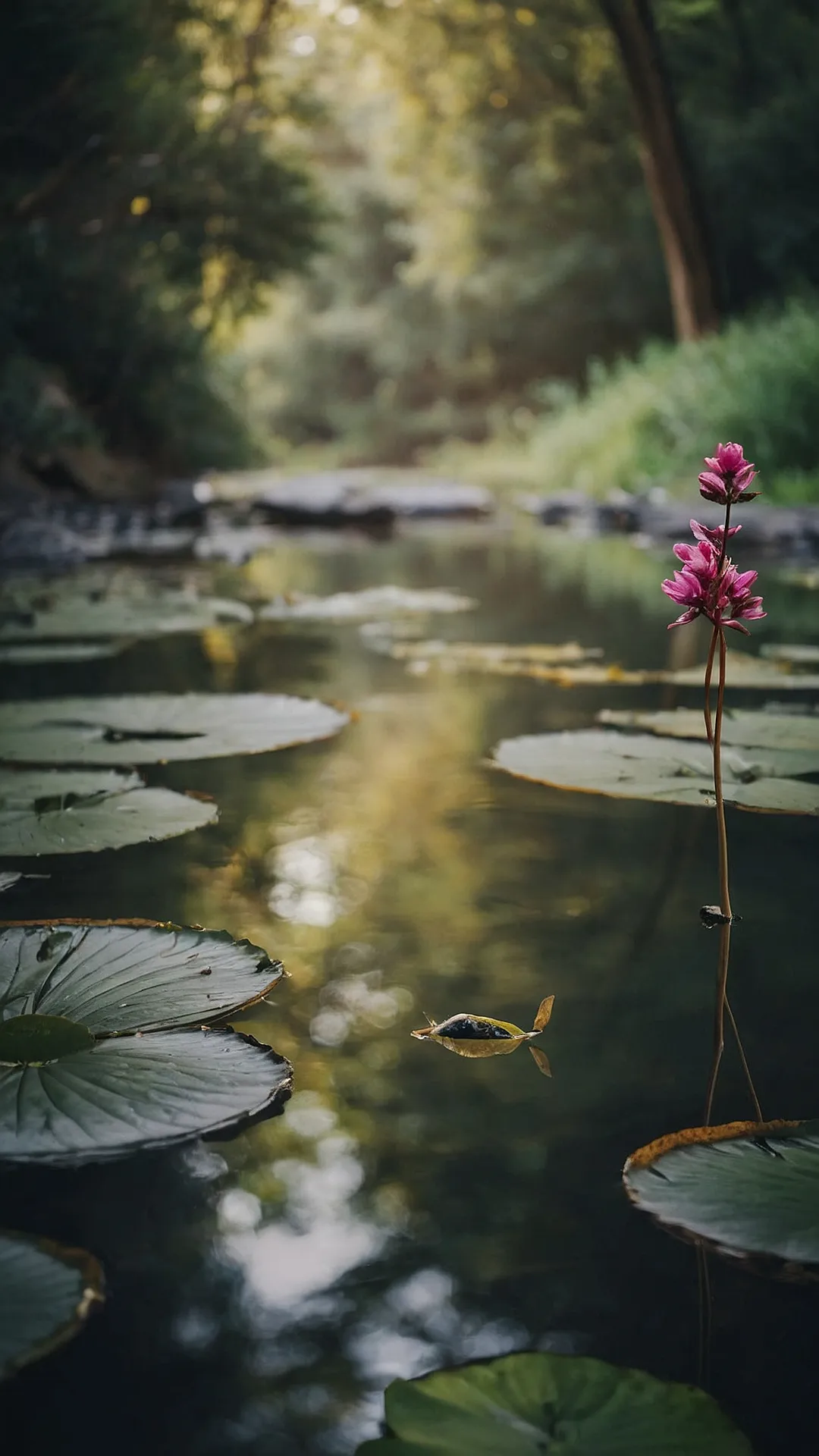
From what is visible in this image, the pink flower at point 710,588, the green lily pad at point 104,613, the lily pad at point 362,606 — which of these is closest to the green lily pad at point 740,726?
the pink flower at point 710,588

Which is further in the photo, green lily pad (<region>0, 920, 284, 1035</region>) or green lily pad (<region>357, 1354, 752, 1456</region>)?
green lily pad (<region>0, 920, 284, 1035</region>)

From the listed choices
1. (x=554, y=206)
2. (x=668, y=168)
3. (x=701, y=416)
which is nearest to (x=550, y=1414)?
(x=701, y=416)

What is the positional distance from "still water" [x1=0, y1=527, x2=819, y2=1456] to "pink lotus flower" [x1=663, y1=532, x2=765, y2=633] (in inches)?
14.4

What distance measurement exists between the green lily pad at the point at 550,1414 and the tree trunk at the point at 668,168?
10393 millimetres

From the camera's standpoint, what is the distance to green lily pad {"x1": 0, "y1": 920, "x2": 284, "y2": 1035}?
118 cm

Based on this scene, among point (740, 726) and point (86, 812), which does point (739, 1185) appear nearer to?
point (86, 812)

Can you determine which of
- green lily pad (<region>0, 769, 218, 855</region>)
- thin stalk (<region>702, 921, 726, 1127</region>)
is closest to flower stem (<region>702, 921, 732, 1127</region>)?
thin stalk (<region>702, 921, 726, 1127</region>)

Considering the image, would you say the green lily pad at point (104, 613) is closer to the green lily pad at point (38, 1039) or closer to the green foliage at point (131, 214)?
the green lily pad at point (38, 1039)

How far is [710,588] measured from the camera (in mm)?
1372

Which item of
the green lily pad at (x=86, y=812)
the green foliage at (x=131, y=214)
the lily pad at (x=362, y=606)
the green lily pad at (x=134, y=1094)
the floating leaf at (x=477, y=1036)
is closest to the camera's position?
the green lily pad at (x=134, y=1094)

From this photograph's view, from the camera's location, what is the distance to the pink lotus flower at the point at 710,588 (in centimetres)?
135

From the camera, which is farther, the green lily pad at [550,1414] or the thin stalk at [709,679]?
the thin stalk at [709,679]

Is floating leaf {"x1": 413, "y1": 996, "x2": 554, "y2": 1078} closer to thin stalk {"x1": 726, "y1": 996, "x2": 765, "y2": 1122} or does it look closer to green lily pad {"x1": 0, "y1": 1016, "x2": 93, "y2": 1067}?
thin stalk {"x1": 726, "y1": 996, "x2": 765, "y2": 1122}

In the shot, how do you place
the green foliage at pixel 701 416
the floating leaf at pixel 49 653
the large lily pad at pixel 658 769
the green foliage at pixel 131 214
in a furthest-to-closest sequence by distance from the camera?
the green foliage at pixel 131 214 → the green foliage at pixel 701 416 → the floating leaf at pixel 49 653 → the large lily pad at pixel 658 769
